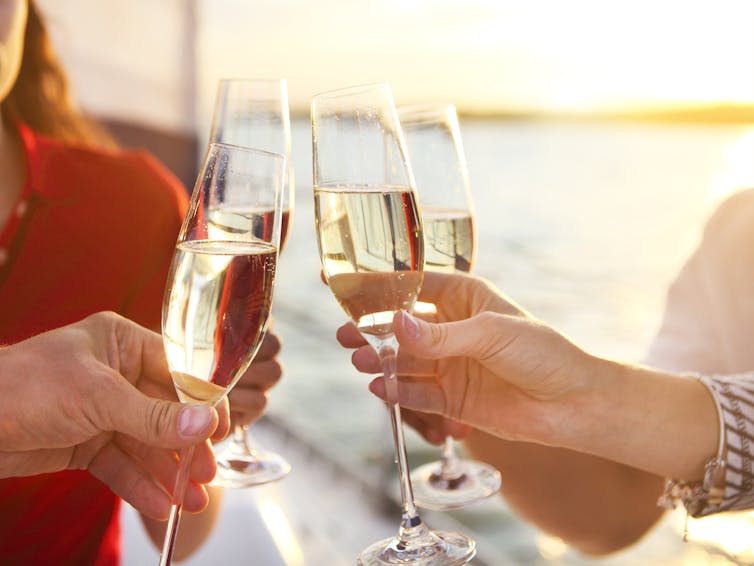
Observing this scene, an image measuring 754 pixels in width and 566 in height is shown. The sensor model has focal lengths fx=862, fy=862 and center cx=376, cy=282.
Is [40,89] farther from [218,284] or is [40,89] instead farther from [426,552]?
[426,552]

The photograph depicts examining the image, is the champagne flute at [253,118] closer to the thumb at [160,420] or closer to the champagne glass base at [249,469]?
the champagne glass base at [249,469]

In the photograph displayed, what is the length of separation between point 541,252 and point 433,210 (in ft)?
50.2

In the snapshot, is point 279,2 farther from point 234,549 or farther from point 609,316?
point 234,549

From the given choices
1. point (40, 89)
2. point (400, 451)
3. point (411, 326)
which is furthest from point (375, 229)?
point (40, 89)

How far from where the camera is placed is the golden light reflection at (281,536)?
1920 millimetres

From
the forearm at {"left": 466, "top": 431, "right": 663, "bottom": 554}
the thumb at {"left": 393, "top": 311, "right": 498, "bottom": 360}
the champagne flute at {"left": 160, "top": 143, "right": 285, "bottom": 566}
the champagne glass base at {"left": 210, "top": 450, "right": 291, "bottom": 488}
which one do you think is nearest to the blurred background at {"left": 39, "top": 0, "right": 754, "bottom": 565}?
the forearm at {"left": 466, "top": 431, "right": 663, "bottom": 554}

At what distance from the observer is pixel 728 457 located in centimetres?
130

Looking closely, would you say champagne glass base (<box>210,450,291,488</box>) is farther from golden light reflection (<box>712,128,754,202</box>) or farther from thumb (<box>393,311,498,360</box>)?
golden light reflection (<box>712,128,754,202</box>)

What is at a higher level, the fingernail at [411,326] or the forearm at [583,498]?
the fingernail at [411,326]

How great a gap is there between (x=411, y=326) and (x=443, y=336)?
5 centimetres

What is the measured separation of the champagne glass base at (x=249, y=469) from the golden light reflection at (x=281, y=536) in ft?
1.40

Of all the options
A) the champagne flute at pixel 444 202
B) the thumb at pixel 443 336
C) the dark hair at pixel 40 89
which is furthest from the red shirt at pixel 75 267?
the thumb at pixel 443 336

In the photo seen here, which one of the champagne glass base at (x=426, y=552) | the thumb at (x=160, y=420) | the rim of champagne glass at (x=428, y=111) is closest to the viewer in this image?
the thumb at (x=160, y=420)

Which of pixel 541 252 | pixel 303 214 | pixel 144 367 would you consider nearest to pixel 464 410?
pixel 144 367
